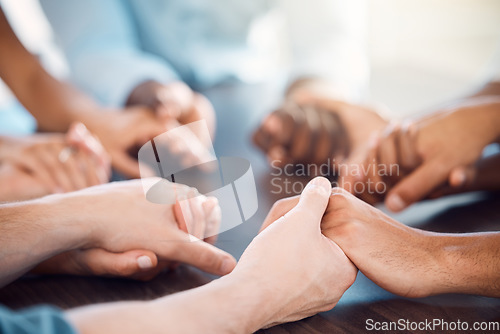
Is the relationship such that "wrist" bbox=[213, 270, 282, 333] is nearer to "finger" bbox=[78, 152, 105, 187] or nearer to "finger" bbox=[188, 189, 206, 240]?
"finger" bbox=[188, 189, 206, 240]

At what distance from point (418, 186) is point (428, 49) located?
2.17 feet

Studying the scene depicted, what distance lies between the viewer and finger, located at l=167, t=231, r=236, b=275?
0.43 metres

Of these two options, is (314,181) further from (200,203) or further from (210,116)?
(210,116)

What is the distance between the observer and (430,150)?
543mm

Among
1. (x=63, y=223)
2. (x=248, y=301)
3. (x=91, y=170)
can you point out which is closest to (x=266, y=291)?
(x=248, y=301)

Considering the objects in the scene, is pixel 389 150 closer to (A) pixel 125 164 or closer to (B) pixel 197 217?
(B) pixel 197 217

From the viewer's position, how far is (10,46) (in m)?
1.03

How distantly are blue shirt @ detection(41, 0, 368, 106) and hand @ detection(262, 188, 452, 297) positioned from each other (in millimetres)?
694

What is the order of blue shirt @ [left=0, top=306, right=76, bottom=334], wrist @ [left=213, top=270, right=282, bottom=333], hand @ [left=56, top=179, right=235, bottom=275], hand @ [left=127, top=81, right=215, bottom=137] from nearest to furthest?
blue shirt @ [left=0, top=306, right=76, bottom=334]
wrist @ [left=213, top=270, right=282, bottom=333]
hand @ [left=56, top=179, right=235, bottom=275]
hand @ [left=127, top=81, right=215, bottom=137]

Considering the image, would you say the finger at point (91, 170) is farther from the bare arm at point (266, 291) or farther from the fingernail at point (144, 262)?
the bare arm at point (266, 291)

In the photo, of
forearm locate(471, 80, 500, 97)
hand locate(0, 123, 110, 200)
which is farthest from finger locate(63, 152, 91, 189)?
forearm locate(471, 80, 500, 97)

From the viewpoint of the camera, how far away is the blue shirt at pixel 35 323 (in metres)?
0.22

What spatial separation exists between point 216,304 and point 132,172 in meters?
0.47

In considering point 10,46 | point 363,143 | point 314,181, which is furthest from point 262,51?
point 314,181
